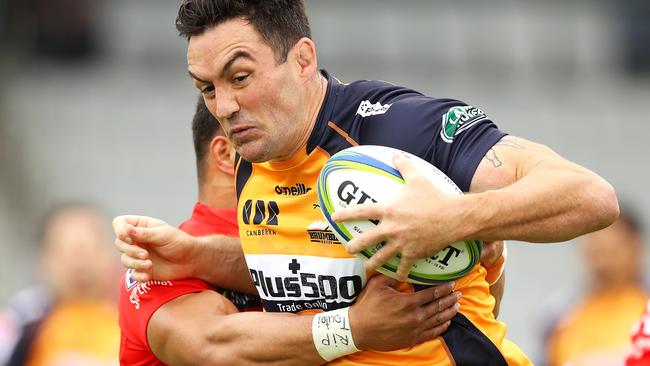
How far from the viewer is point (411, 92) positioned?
186 inches

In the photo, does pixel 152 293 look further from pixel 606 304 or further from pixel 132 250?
pixel 606 304

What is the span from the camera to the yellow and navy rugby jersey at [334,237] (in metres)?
4.49

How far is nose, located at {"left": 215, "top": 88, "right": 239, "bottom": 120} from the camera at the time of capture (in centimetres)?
450

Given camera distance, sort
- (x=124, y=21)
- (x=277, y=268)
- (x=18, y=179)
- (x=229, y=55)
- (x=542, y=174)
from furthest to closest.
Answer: (x=124, y=21) < (x=18, y=179) < (x=277, y=268) < (x=229, y=55) < (x=542, y=174)

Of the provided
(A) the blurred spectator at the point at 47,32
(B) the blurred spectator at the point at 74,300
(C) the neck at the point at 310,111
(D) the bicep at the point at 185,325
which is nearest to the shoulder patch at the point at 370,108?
(C) the neck at the point at 310,111

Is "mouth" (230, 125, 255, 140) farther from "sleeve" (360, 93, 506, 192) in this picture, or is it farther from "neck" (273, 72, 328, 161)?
"sleeve" (360, 93, 506, 192)

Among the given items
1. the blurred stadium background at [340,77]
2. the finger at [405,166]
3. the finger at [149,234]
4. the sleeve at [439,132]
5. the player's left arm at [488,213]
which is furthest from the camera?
the blurred stadium background at [340,77]

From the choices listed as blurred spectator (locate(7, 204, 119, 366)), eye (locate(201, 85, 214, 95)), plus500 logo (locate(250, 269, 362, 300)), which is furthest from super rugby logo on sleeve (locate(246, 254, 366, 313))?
blurred spectator (locate(7, 204, 119, 366))

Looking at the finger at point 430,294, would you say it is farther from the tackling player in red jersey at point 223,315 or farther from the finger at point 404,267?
the finger at point 404,267

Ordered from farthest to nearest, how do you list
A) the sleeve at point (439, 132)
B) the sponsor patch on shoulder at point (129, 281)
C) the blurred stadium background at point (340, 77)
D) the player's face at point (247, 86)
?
the blurred stadium background at point (340, 77) < the sponsor patch on shoulder at point (129, 281) < the player's face at point (247, 86) < the sleeve at point (439, 132)

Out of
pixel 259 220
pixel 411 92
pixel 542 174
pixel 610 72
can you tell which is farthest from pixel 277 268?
pixel 610 72

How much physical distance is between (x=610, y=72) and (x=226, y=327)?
1202 cm

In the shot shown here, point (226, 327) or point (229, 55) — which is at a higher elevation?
point (229, 55)

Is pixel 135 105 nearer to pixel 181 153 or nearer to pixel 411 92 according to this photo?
pixel 181 153
